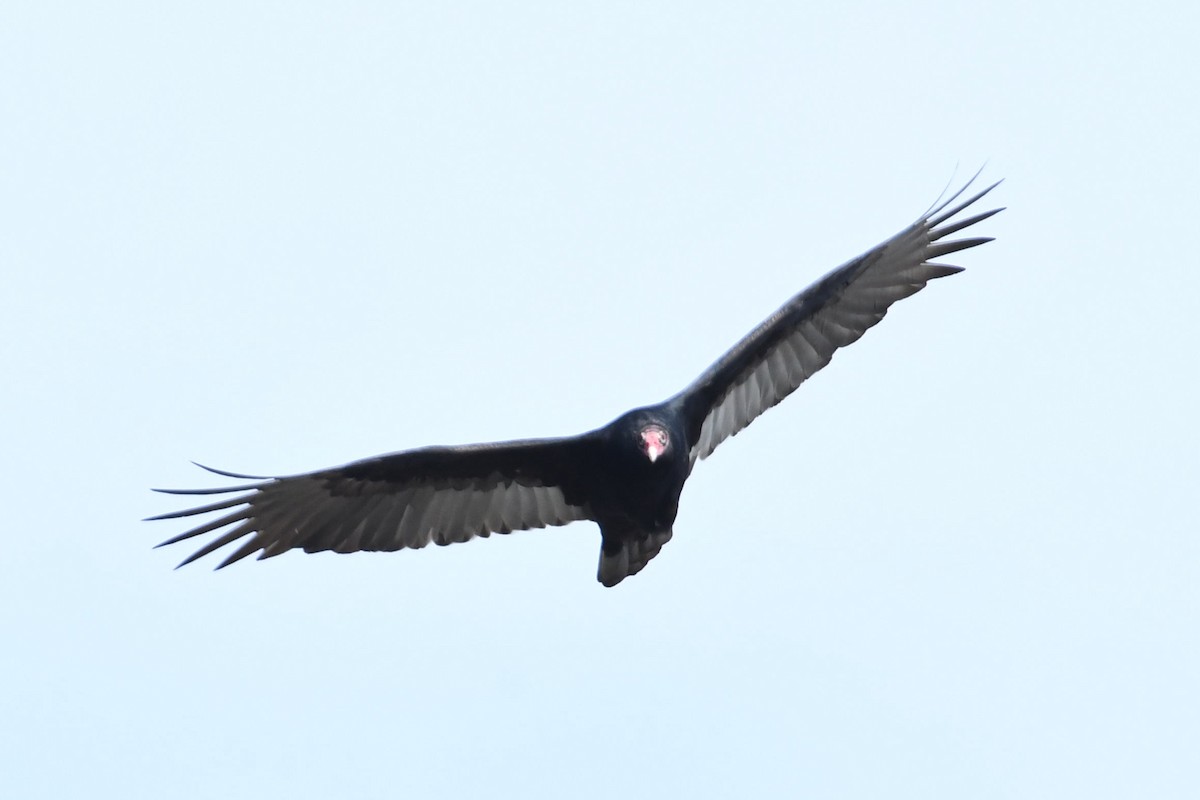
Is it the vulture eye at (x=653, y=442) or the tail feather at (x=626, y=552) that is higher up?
the vulture eye at (x=653, y=442)

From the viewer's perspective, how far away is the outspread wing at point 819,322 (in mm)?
12180

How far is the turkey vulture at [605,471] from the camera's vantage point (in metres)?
11.3

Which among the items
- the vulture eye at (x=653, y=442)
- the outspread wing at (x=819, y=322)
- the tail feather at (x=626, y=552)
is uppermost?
the outspread wing at (x=819, y=322)

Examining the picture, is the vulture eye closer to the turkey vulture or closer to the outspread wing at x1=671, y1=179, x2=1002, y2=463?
the turkey vulture

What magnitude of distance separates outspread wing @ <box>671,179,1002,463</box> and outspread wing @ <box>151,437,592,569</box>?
105cm

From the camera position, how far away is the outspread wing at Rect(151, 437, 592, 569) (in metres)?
11.5

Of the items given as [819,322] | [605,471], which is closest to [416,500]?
[605,471]

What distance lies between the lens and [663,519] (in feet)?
38.0

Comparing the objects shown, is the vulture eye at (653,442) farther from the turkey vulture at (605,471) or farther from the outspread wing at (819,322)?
the outspread wing at (819,322)

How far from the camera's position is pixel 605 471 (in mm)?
11414

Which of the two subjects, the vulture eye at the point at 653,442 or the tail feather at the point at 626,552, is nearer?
the vulture eye at the point at 653,442

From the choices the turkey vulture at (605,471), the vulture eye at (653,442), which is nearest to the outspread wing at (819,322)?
the turkey vulture at (605,471)

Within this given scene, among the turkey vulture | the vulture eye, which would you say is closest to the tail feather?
the turkey vulture

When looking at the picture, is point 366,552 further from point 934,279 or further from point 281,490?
point 934,279
